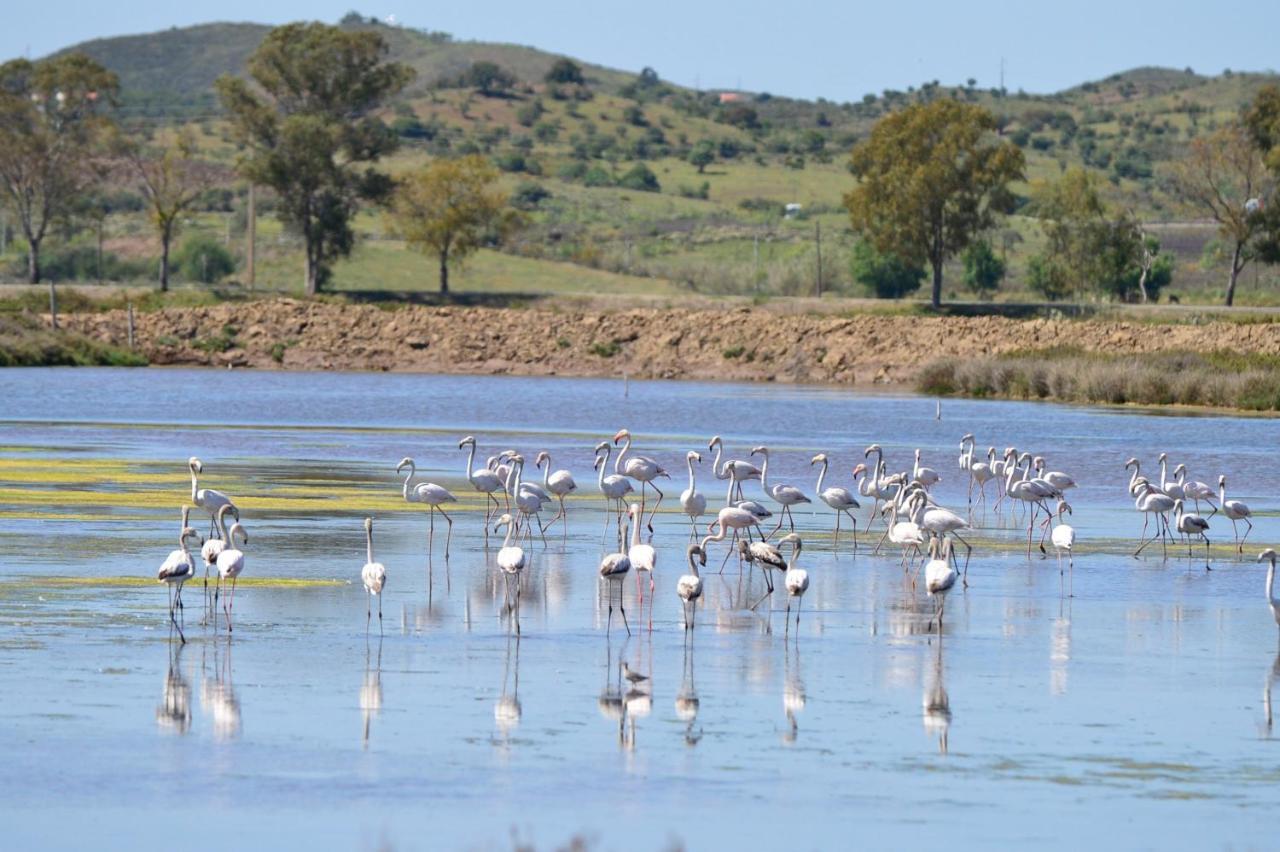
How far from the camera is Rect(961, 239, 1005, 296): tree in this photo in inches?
4181

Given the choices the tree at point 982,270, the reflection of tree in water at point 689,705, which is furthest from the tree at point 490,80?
the reflection of tree in water at point 689,705

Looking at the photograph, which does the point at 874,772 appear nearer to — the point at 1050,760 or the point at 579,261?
the point at 1050,760

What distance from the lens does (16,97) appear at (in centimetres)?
10100

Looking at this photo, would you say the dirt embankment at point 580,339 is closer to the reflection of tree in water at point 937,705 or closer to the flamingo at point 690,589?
the flamingo at point 690,589

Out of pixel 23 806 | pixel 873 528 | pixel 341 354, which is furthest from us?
pixel 341 354

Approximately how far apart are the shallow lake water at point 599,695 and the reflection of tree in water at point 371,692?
4 centimetres

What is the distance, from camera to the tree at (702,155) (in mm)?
162250

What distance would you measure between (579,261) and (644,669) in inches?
3827

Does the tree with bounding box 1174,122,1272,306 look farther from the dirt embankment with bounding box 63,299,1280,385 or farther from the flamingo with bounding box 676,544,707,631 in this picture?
the flamingo with bounding box 676,544,707,631

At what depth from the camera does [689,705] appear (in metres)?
16.1

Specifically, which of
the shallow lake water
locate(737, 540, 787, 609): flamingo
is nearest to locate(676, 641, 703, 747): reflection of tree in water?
the shallow lake water

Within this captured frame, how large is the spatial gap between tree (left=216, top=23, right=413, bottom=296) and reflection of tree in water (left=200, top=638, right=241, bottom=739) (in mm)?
77661

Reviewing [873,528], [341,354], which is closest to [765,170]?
[341,354]

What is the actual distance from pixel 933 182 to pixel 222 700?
72938 mm
